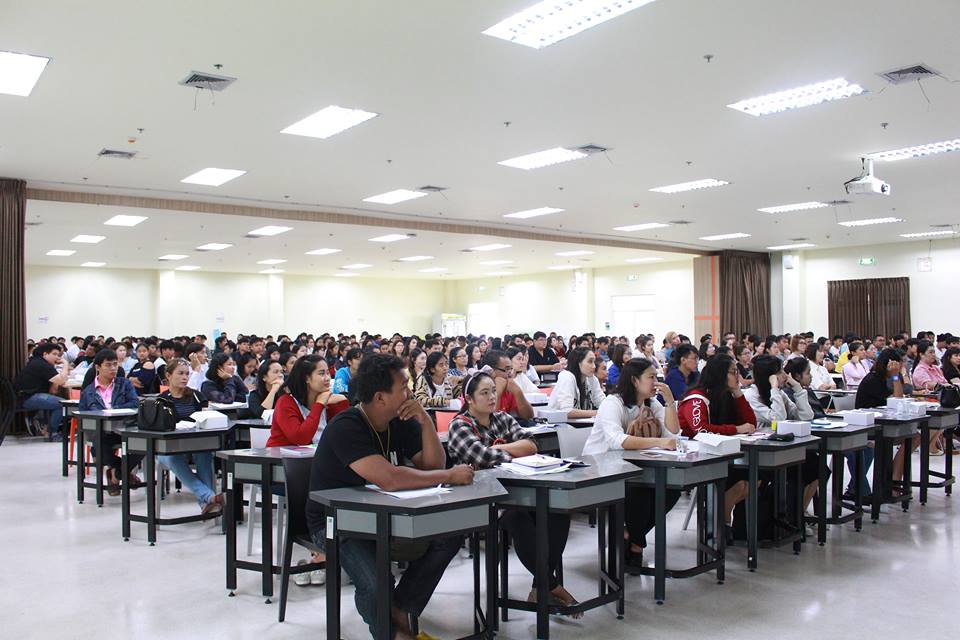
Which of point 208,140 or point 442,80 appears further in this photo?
point 208,140

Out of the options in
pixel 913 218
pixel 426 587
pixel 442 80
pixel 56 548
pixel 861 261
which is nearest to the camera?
pixel 426 587

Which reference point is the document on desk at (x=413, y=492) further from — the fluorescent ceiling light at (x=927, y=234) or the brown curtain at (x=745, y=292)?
the brown curtain at (x=745, y=292)

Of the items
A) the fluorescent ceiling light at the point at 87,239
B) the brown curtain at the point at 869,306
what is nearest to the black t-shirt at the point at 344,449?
the fluorescent ceiling light at the point at 87,239

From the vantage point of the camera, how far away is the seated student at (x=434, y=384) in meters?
7.45

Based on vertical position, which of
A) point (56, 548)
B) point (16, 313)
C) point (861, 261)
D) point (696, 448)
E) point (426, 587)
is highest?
point (861, 261)

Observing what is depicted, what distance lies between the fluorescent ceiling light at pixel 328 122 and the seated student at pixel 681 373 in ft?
12.5

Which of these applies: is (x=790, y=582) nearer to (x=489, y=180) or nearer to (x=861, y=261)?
(x=489, y=180)

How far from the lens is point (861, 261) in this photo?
18516 millimetres

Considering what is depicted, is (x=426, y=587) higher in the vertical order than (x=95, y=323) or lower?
lower

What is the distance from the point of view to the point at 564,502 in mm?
3643

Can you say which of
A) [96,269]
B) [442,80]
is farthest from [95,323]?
[442,80]

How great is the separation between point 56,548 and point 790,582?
4.87m

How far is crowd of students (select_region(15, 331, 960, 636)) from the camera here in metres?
3.44

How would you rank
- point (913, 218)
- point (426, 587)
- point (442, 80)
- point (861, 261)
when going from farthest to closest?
1. point (861, 261)
2. point (913, 218)
3. point (442, 80)
4. point (426, 587)
